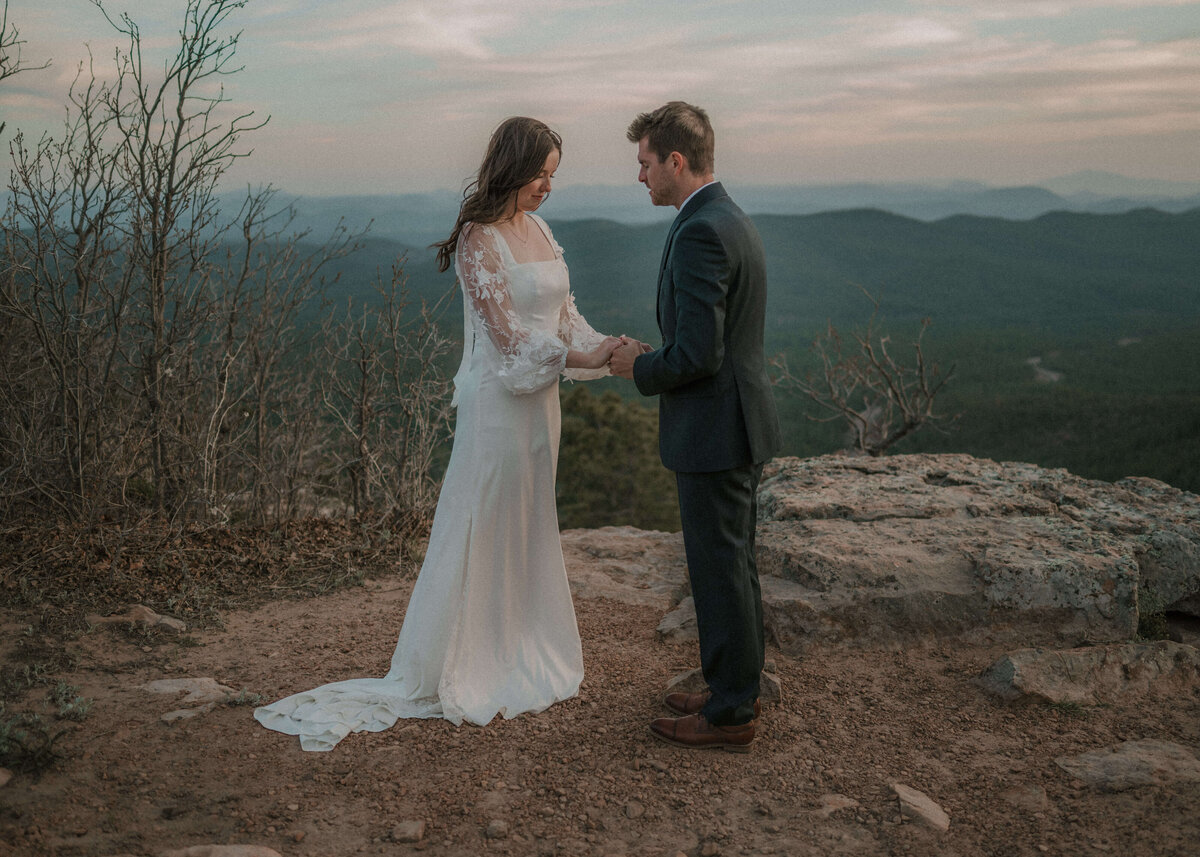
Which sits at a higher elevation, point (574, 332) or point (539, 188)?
point (539, 188)

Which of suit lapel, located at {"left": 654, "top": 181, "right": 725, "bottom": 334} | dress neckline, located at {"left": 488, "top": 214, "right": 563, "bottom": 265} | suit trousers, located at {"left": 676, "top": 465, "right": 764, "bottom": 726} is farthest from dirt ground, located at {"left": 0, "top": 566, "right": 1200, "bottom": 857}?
dress neckline, located at {"left": 488, "top": 214, "right": 563, "bottom": 265}

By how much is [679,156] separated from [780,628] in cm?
236

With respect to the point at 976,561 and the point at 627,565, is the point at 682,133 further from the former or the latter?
the point at 627,565

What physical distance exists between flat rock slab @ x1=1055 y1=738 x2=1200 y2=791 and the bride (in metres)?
2.00

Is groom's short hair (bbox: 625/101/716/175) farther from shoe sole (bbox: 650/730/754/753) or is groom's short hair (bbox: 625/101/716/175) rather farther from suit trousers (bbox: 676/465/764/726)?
shoe sole (bbox: 650/730/754/753)

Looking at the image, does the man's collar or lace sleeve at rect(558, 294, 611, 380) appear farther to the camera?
lace sleeve at rect(558, 294, 611, 380)

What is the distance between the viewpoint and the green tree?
→ 25062 mm

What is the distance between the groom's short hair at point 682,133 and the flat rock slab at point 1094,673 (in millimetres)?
2551

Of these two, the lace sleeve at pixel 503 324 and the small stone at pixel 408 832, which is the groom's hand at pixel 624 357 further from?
the small stone at pixel 408 832

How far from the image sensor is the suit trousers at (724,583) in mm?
3012

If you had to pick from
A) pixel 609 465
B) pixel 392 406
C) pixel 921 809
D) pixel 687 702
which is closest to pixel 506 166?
pixel 687 702

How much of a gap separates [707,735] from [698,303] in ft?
5.45

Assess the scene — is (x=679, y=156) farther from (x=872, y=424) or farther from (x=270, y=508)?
(x=872, y=424)

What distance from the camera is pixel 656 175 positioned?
9.84ft
